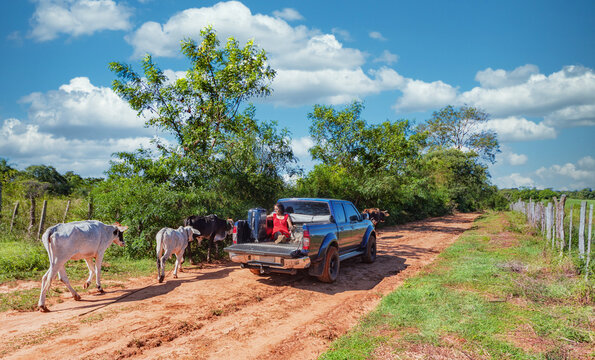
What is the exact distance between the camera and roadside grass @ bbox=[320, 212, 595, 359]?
4.30 metres

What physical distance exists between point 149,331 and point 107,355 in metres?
0.79

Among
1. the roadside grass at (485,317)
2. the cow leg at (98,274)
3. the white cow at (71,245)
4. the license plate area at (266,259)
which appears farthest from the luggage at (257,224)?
the roadside grass at (485,317)

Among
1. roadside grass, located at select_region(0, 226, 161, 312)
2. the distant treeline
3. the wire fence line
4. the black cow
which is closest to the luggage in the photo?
the black cow

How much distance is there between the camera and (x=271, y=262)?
7199 millimetres

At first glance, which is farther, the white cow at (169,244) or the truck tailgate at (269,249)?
the white cow at (169,244)

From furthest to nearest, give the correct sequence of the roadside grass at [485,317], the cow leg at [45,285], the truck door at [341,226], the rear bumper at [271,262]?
the truck door at [341,226]
the rear bumper at [271,262]
the cow leg at [45,285]
the roadside grass at [485,317]

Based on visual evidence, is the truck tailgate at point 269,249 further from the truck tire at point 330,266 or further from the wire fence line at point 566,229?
the wire fence line at point 566,229

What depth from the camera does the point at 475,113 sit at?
49.1m

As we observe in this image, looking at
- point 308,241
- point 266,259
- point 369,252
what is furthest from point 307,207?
point 369,252

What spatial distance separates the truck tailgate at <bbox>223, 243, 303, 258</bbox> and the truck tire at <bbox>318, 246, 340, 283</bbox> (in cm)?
79

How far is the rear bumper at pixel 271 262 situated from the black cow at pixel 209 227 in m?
2.59

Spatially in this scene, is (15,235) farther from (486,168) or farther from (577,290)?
(486,168)

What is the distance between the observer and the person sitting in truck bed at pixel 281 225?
323 inches

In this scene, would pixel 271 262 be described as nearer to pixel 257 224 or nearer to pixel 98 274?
pixel 257 224
